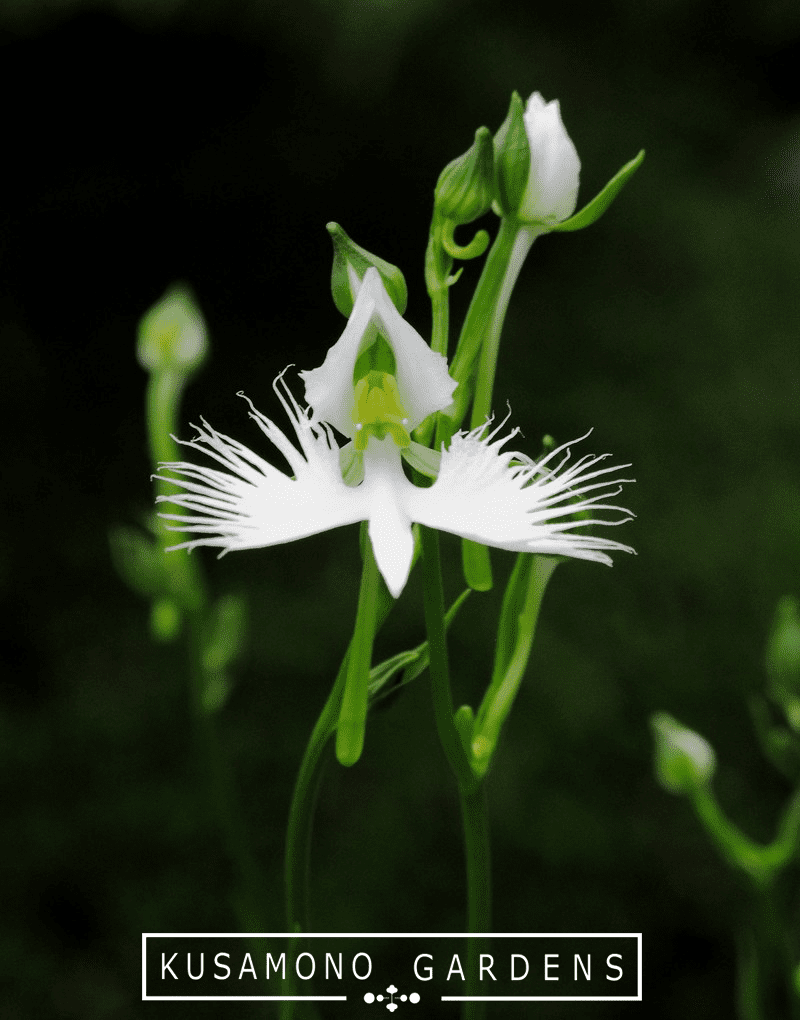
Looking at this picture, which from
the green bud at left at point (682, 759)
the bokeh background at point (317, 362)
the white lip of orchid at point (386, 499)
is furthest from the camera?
the bokeh background at point (317, 362)

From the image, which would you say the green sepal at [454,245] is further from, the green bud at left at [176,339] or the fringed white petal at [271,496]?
the green bud at left at [176,339]

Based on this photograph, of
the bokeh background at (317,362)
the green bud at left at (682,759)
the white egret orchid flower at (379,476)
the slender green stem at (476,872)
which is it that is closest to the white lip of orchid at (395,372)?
the white egret orchid flower at (379,476)

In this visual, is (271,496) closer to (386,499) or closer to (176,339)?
(386,499)

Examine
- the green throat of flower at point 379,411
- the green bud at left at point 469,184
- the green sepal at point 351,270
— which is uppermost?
the green bud at left at point 469,184

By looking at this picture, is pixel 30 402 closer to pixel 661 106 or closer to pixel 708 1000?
pixel 661 106

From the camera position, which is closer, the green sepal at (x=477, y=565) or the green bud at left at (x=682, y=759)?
the green sepal at (x=477, y=565)

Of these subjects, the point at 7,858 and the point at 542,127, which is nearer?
the point at 542,127

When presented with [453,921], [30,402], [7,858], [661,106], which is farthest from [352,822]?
[661,106]
